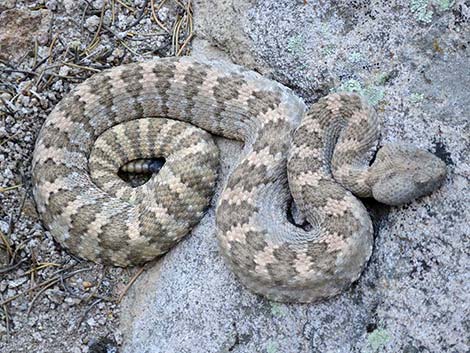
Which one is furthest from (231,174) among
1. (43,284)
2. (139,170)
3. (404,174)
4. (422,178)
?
(43,284)

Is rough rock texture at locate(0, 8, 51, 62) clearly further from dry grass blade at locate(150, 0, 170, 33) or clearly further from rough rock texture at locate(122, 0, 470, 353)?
rough rock texture at locate(122, 0, 470, 353)

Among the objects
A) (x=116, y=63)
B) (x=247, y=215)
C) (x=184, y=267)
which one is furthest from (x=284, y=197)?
(x=116, y=63)

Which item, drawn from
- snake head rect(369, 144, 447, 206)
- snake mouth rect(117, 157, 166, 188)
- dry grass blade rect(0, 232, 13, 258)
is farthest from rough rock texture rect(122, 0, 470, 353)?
dry grass blade rect(0, 232, 13, 258)

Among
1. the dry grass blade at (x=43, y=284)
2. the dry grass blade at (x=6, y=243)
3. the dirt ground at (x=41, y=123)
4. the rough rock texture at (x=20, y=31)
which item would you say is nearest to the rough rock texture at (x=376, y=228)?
the dirt ground at (x=41, y=123)

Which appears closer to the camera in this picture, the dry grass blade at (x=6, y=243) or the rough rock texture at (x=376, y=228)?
the rough rock texture at (x=376, y=228)

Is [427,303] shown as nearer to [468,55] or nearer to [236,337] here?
[236,337]

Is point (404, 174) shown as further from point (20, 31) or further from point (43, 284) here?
point (20, 31)

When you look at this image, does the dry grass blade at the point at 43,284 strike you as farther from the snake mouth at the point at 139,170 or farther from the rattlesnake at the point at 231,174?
the snake mouth at the point at 139,170
